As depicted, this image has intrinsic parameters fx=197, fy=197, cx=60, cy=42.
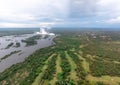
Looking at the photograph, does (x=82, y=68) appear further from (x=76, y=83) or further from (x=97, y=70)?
(x=76, y=83)

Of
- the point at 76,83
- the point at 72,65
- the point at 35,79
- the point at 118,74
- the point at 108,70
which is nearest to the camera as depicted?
the point at 76,83

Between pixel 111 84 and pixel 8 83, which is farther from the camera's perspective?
pixel 8 83

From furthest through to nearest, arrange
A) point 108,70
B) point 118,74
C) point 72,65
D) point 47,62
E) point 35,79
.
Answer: point 47,62 < point 72,65 < point 108,70 < point 118,74 < point 35,79

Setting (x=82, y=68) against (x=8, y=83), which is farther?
(x=82, y=68)

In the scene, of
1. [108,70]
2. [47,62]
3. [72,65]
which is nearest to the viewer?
[108,70]

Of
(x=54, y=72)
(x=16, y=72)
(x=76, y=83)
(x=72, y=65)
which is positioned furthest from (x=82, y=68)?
(x=16, y=72)

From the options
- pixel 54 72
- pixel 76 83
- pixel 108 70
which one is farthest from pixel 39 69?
pixel 108 70

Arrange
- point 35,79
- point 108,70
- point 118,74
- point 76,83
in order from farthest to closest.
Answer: point 108,70, point 118,74, point 35,79, point 76,83

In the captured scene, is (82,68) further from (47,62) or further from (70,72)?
(47,62)
